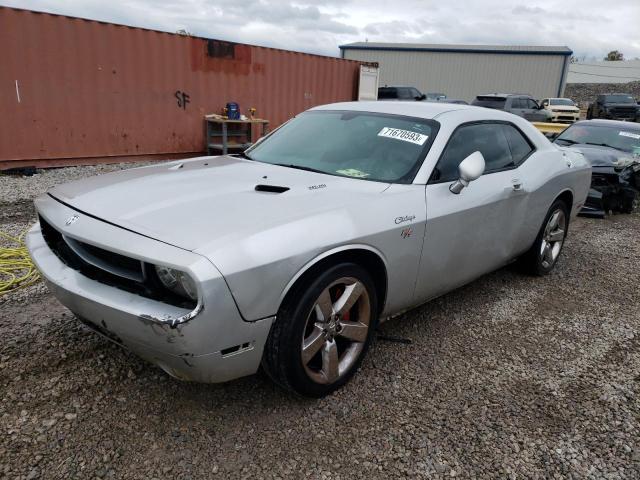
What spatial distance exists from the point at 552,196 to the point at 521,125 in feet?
2.16

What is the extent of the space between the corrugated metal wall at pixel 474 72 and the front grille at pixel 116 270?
40.5 metres

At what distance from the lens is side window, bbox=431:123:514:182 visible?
3061mm

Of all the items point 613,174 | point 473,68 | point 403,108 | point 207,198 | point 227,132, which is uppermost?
point 473,68

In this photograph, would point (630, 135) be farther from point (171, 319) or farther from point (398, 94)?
point (398, 94)

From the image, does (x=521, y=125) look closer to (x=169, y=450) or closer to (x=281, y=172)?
(x=281, y=172)

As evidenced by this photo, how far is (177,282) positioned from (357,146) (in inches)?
64.0

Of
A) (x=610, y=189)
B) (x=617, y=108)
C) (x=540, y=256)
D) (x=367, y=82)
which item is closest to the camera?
(x=540, y=256)

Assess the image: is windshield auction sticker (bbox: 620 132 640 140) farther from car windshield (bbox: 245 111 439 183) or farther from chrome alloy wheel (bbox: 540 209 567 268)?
car windshield (bbox: 245 111 439 183)

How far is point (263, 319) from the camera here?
2078 mm

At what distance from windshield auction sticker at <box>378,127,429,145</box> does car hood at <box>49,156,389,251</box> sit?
1.61 ft

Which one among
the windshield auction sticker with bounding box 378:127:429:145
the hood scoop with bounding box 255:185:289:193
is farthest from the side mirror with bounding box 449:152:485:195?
the hood scoop with bounding box 255:185:289:193

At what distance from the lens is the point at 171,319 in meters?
1.89

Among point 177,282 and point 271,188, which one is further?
point 271,188

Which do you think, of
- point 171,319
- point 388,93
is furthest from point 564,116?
point 171,319
